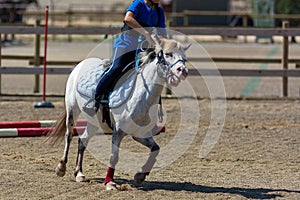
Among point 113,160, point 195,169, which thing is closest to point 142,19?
point 113,160

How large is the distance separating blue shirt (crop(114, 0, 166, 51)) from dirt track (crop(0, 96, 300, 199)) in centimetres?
146

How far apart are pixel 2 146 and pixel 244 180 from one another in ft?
11.7

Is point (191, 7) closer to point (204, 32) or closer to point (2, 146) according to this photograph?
point (204, 32)

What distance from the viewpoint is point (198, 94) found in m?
15.7

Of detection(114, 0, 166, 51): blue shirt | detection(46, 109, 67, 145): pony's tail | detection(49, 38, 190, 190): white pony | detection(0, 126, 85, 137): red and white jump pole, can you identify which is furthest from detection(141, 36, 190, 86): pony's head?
detection(0, 126, 85, 137): red and white jump pole

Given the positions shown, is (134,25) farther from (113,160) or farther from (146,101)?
(113,160)

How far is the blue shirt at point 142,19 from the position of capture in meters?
6.97

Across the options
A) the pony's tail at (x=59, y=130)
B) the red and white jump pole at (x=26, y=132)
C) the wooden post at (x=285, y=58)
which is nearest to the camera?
the pony's tail at (x=59, y=130)

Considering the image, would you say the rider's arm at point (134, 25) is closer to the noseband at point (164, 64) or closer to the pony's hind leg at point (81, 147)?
the noseband at point (164, 64)

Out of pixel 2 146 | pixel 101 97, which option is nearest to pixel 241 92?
pixel 2 146

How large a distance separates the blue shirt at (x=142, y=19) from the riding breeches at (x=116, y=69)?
6 centimetres

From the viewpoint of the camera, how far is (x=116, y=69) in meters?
7.13

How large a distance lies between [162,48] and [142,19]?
0.49 metres

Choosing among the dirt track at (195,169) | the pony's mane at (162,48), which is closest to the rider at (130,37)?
the pony's mane at (162,48)
